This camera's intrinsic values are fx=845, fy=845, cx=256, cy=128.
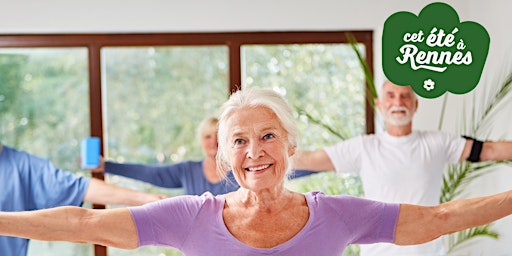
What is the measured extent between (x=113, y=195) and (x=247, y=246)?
182 centimetres

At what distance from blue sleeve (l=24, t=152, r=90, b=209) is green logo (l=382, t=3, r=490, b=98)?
5.24 ft

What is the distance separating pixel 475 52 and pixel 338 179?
4.67 ft

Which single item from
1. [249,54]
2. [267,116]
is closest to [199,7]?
[249,54]

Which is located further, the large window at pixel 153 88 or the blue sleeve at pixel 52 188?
the large window at pixel 153 88

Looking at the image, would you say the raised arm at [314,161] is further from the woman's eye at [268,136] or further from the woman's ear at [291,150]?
the woman's eye at [268,136]

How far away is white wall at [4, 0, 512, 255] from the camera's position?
438cm

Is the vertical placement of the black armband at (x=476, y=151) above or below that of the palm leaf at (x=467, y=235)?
above

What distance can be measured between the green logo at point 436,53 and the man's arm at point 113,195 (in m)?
1.20

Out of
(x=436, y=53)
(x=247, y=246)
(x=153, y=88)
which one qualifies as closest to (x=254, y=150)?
(x=247, y=246)

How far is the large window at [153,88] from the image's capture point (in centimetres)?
457

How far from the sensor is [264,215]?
2.31 metres

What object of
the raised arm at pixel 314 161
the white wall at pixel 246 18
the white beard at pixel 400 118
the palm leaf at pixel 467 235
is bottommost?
the palm leaf at pixel 467 235

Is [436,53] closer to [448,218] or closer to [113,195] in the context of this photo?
[448,218]

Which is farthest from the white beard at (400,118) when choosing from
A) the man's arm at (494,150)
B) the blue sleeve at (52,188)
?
the blue sleeve at (52,188)
